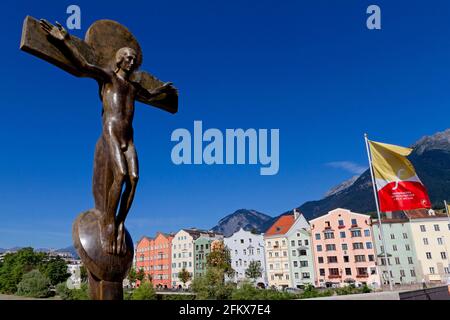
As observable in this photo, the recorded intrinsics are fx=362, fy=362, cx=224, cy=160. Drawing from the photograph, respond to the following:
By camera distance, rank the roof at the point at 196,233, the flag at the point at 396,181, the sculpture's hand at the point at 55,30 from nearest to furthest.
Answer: the sculpture's hand at the point at 55,30 < the flag at the point at 396,181 < the roof at the point at 196,233

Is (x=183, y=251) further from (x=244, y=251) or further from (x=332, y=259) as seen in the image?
(x=332, y=259)

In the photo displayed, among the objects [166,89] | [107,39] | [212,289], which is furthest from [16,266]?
[107,39]

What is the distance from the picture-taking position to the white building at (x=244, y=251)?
219ft

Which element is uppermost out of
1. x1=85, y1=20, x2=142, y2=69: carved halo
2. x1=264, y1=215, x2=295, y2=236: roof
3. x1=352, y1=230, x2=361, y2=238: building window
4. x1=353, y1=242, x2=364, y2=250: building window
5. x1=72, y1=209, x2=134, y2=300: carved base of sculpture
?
x1=264, y1=215, x2=295, y2=236: roof

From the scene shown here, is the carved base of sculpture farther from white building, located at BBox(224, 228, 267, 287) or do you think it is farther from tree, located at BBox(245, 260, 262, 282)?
white building, located at BBox(224, 228, 267, 287)

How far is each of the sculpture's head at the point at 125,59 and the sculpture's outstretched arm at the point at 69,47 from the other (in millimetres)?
411

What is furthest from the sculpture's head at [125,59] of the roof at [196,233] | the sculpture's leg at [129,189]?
the roof at [196,233]

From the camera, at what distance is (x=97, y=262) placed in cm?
515

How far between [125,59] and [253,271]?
59.6 metres

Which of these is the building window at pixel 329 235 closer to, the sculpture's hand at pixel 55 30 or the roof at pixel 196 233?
the roof at pixel 196 233

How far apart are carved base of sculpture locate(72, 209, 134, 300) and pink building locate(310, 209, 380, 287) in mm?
54304

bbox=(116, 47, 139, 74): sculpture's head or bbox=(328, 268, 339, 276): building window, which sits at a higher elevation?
bbox=(116, 47, 139, 74): sculpture's head

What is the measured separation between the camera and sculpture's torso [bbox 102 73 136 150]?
5699mm

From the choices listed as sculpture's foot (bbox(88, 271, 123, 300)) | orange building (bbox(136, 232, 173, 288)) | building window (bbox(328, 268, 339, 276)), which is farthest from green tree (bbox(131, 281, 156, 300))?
sculpture's foot (bbox(88, 271, 123, 300))
